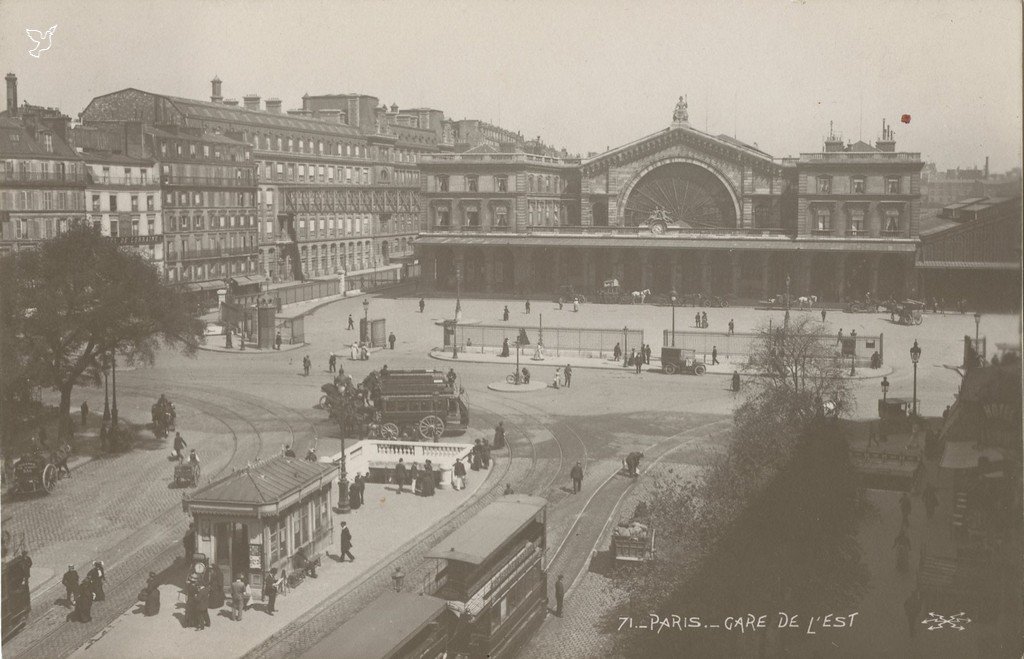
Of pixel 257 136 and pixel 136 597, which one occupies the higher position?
pixel 257 136

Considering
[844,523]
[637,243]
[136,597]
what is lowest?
[136,597]

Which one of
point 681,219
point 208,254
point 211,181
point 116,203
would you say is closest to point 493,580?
point 116,203

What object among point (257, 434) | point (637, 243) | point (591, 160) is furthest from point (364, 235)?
point (257, 434)

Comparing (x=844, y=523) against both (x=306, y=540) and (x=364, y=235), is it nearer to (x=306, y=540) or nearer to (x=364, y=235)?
(x=306, y=540)

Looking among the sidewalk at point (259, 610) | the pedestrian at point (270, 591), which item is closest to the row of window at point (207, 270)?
the sidewalk at point (259, 610)

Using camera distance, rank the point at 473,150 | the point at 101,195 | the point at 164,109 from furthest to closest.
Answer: the point at 473,150 < the point at 164,109 < the point at 101,195

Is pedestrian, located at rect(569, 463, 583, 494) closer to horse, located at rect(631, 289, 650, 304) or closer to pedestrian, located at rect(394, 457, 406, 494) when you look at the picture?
pedestrian, located at rect(394, 457, 406, 494)

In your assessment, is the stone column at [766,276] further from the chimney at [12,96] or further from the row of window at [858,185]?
the chimney at [12,96]

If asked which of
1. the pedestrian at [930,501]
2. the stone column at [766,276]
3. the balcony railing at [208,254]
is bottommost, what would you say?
the pedestrian at [930,501]
